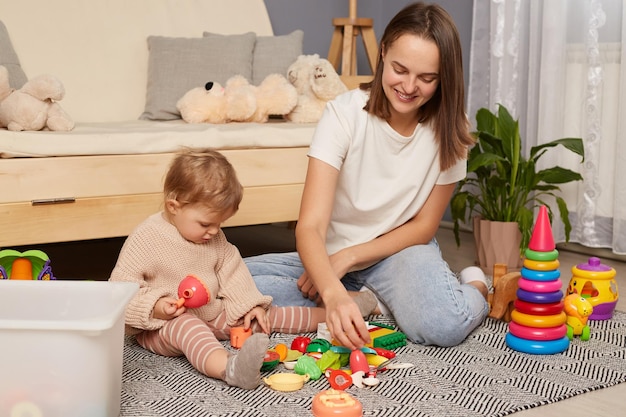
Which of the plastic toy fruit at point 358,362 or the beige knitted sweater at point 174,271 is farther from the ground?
the beige knitted sweater at point 174,271

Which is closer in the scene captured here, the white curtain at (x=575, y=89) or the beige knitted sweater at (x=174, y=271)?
the beige knitted sweater at (x=174, y=271)

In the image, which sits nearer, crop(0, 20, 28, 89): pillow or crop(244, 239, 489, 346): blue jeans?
crop(244, 239, 489, 346): blue jeans

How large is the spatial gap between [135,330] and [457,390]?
64 centimetres

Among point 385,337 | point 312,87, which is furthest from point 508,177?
point 385,337

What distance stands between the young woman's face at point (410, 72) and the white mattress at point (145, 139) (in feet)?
2.06

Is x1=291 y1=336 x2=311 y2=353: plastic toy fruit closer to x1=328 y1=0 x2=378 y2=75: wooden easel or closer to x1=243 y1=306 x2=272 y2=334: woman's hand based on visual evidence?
x1=243 y1=306 x2=272 y2=334: woman's hand

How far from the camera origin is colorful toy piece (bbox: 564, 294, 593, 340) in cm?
170

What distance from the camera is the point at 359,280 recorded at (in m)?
1.84

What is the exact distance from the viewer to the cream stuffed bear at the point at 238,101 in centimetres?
246

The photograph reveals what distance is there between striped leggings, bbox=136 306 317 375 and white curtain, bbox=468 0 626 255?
1195mm

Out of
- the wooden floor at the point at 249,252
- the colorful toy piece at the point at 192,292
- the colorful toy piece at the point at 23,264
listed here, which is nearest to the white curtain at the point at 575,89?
the wooden floor at the point at 249,252

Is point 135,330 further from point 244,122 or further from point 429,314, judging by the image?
point 244,122

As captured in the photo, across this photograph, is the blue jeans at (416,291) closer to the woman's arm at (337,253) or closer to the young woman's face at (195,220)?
the woman's arm at (337,253)

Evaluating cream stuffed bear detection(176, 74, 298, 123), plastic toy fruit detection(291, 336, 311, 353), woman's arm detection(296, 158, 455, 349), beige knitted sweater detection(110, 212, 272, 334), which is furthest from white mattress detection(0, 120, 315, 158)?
plastic toy fruit detection(291, 336, 311, 353)
